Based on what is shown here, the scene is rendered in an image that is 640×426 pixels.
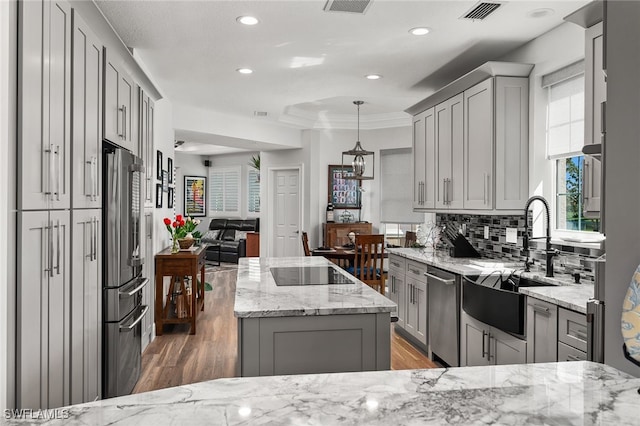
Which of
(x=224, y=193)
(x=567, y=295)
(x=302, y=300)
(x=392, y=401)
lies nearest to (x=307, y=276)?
(x=302, y=300)

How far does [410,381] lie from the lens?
3.64 ft

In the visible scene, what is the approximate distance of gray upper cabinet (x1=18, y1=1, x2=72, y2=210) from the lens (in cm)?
166

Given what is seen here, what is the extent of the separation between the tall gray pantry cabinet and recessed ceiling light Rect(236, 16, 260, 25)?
1089 millimetres

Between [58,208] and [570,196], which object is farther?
[570,196]

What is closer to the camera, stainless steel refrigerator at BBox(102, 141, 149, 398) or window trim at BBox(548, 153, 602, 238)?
stainless steel refrigerator at BBox(102, 141, 149, 398)

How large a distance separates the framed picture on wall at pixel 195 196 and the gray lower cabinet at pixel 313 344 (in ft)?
31.9

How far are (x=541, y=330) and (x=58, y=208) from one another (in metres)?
2.41

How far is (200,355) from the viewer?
4211 millimetres

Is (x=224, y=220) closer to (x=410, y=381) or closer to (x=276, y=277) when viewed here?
(x=276, y=277)

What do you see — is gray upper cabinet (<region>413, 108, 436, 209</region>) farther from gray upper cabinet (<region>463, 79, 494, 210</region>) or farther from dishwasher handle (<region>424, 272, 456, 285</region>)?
dishwasher handle (<region>424, 272, 456, 285</region>)

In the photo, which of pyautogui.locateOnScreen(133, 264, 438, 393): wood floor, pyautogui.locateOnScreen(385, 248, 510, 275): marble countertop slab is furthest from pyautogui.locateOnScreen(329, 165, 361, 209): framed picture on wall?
pyautogui.locateOnScreen(385, 248, 510, 275): marble countertop slab

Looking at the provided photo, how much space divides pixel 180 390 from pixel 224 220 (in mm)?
10163

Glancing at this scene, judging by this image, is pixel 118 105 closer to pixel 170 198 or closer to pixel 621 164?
pixel 621 164

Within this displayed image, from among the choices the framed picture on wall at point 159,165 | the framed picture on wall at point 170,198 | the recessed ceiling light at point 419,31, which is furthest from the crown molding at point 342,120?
the recessed ceiling light at point 419,31
